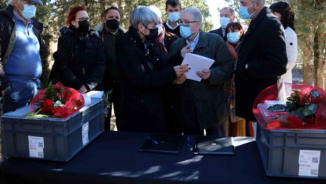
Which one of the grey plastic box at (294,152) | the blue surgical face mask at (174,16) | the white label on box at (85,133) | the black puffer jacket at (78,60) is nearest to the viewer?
the grey plastic box at (294,152)

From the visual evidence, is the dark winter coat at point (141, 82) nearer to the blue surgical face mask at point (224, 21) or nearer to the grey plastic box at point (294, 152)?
the grey plastic box at point (294, 152)

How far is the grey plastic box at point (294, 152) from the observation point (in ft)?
4.91

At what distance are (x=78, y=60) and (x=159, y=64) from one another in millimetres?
1156

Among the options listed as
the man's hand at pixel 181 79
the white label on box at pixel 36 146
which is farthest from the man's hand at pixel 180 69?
the white label on box at pixel 36 146

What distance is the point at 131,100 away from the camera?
259 centimetres

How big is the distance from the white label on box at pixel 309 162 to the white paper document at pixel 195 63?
1235mm

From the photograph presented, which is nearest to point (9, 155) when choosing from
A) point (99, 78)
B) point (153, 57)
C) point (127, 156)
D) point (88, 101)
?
point (88, 101)

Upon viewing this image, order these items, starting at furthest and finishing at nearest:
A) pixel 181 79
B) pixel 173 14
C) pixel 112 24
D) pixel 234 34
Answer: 1. pixel 173 14
2. pixel 112 24
3. pixel 234 34
4. pixel 181 79

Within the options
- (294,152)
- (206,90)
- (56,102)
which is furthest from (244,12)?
(56,102)

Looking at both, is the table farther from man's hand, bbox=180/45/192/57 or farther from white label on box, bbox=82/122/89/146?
man's hand, bbox=180/45/192/57

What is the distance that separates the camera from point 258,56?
2643mm

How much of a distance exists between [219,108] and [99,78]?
1396 mm

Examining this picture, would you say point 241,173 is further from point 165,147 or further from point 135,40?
point 135,40

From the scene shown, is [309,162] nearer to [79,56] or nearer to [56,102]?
[56,102]
